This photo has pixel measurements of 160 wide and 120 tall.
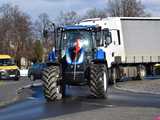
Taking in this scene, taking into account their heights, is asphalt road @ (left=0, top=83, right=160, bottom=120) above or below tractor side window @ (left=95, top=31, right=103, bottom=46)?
below

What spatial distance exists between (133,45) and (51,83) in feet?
63.2

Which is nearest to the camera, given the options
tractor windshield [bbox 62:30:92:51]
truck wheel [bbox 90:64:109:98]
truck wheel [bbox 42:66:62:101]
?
truck wheel [bbox 42:66:62:101]

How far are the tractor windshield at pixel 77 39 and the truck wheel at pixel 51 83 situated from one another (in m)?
2.08

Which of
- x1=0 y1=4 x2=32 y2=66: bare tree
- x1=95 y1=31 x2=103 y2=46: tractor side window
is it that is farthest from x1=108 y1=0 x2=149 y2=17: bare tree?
x1=95 y1=31 x2=103 y2=46: tractor side window

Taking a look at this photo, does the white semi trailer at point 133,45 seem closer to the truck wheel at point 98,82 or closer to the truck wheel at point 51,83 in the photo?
the truck wheel at point 98,82

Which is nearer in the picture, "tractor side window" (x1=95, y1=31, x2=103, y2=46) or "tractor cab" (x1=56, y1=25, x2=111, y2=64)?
"tractor cab" (x1=56, y1=25, x2=111, y2=64)

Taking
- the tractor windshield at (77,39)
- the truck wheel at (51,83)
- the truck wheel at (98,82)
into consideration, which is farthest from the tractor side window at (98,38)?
the truck wheel at (51,83)

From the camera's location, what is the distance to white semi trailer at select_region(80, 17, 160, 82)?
39.0 meters

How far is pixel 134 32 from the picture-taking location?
138ft

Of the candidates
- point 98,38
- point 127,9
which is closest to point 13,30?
point 127,9

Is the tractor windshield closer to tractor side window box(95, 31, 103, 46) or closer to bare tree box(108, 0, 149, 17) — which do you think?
tractor side window box(95, 31, 103, 46)

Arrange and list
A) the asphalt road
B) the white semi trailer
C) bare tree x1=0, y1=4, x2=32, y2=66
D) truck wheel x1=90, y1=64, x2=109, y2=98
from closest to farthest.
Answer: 1. the asphalt road
2. truck wheel x1=90, y1=64, x2=109, y2=98
3. the white semi trailer
4. bare tree x1=0, y1=4, x2=32, y2=66

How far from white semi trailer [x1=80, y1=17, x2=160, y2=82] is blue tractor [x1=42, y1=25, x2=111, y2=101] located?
12518 mm

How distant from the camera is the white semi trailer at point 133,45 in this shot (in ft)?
128
